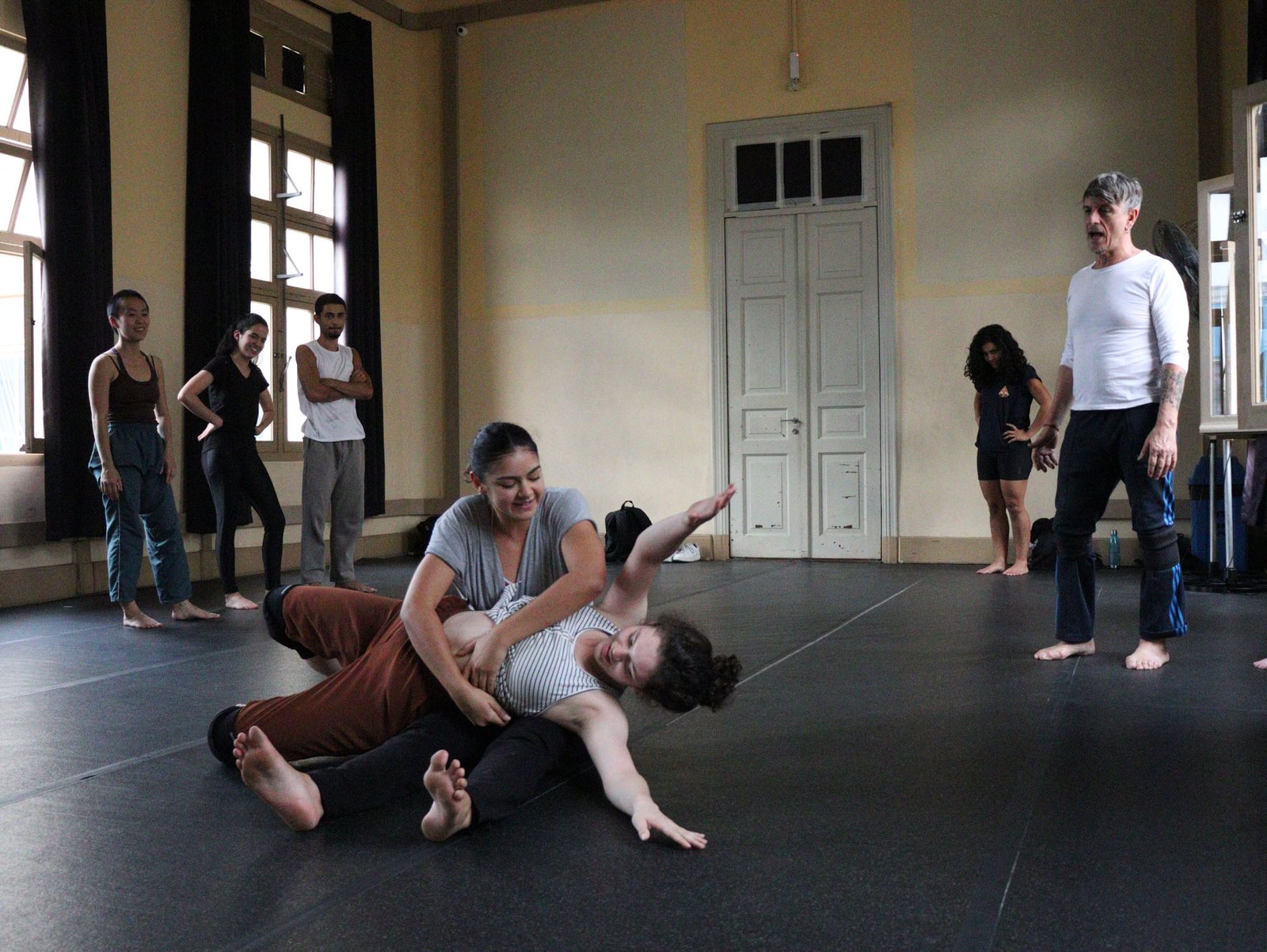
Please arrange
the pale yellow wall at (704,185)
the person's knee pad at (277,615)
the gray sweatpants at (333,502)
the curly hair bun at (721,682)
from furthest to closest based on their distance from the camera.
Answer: the pale yellow wall at (704,185) → the gray sweatpants at (333,502) → the person's knee pad at (277,615) → the curly hair bun at (721,682)

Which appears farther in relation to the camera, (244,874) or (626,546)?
(626,546)

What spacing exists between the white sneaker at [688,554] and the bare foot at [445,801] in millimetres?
6152

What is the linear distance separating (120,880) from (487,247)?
759 centimetres

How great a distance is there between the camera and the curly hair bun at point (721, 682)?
2297mm

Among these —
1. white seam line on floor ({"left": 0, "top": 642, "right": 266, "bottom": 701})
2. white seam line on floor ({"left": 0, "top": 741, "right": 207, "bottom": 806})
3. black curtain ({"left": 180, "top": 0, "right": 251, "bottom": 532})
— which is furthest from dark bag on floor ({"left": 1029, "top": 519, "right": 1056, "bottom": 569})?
white seam line on floor ({"left": 0, "top": 741, "right": 207, "bottom": 806})

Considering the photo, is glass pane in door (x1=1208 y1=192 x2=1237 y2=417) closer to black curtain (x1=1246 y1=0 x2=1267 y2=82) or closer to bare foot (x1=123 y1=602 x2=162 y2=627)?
black curtain (x1=1246 y1=0 x2=1267 y2=82)

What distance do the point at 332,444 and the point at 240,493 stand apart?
57 cm

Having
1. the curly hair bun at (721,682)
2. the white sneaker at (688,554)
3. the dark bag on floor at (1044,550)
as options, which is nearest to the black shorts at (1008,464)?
the dark bag on floor at (1044,550)

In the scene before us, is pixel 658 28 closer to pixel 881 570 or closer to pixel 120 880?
pixel 881 570

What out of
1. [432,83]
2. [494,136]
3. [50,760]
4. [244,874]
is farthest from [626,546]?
[244,874]

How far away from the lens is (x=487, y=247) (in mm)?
9117

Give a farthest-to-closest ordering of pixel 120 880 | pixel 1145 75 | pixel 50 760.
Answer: pixel 1145 75, pixel 50 760, pixel 120 880

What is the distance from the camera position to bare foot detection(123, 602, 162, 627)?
4949 millimetres

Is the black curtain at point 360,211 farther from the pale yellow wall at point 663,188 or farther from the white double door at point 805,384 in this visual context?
the white double door at point 805,384
